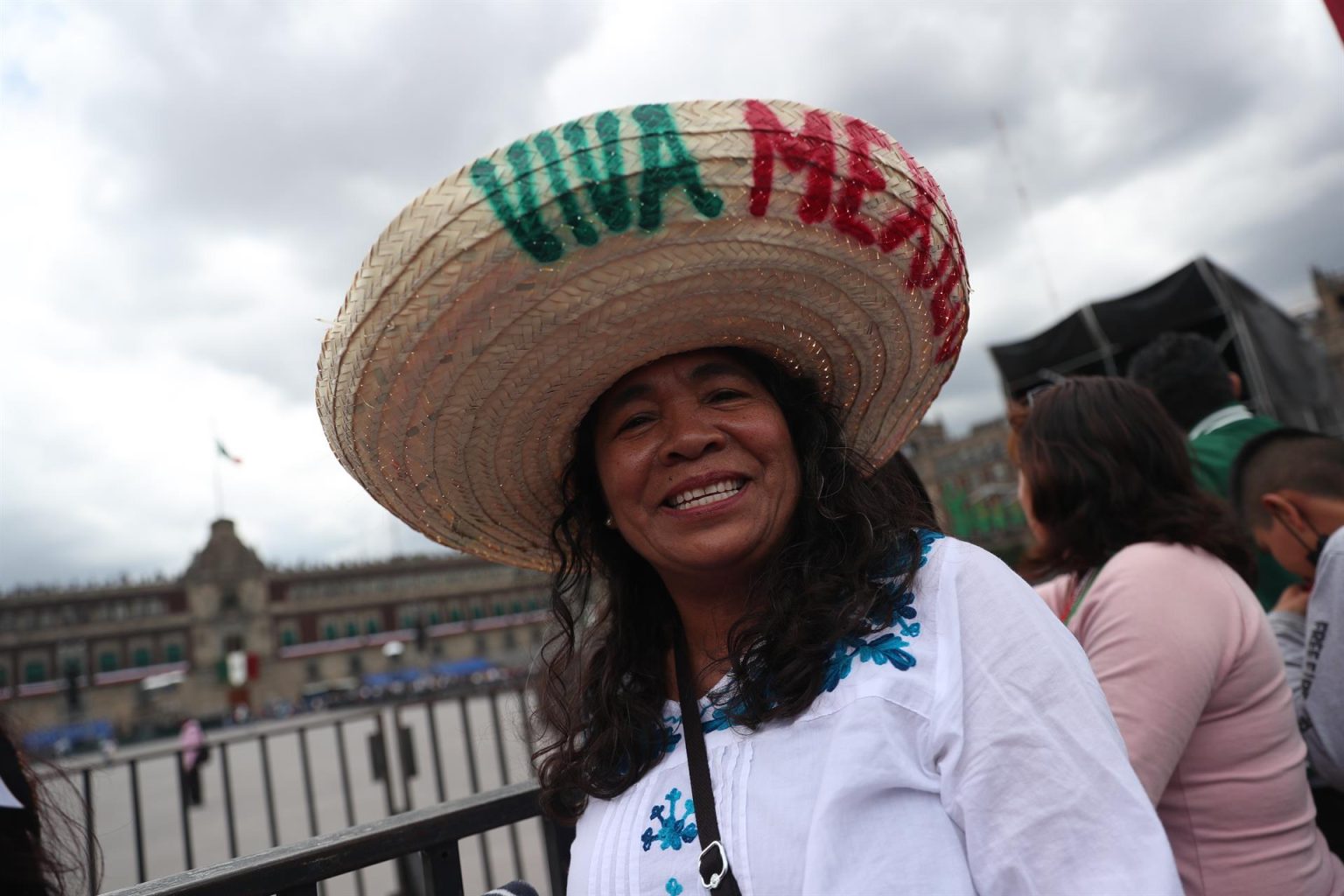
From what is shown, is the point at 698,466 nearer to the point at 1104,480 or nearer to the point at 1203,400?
the point at 1104,480

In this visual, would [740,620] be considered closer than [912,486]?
Yes

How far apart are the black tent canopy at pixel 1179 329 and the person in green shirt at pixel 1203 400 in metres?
2.15

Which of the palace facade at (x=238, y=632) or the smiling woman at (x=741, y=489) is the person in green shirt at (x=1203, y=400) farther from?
the palace facade at (x=238, y=632)

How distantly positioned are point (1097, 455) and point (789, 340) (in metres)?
0.77

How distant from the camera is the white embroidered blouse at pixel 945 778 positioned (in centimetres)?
87

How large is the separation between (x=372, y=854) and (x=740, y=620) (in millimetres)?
722

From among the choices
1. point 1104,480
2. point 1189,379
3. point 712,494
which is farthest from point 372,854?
point 1189,379

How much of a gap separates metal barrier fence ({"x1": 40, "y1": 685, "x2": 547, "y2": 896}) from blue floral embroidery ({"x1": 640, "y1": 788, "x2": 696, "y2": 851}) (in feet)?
1.79

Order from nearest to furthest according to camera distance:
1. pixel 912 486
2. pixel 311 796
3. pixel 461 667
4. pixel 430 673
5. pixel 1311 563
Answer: pixel 912 486
pixel 1311 563
pixel 311 796
pixel 430 673
pixel 461 667

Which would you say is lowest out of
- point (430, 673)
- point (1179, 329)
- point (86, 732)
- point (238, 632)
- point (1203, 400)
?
point (430, 673)

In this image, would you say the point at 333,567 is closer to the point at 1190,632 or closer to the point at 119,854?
the point at 119,854

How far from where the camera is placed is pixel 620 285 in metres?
1.19

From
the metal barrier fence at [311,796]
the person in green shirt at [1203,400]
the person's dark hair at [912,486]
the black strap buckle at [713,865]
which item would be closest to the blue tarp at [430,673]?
the metal barrier fence at [311,796]

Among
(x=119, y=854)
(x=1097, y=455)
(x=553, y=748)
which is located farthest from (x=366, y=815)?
(x=1097, y=455)
